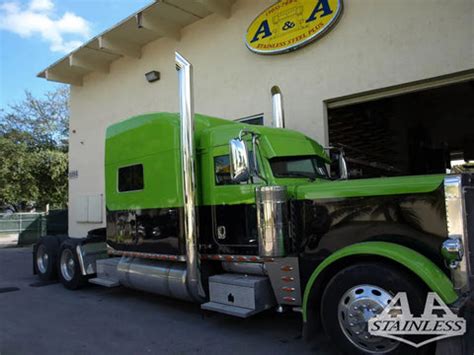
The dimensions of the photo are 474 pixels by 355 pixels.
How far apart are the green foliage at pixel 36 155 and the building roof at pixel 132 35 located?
13.9 metres

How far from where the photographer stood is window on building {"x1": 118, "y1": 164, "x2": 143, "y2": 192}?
6.66 metres

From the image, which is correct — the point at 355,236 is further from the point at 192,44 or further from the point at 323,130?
the point at 192,44

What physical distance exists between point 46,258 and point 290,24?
7.33 metres

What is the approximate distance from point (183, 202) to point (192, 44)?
6312mm

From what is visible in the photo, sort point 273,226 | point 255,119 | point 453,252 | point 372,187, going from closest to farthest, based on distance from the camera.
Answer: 1. point 453,252
2. point 372,187
3. point 273,226
4. point 255,119

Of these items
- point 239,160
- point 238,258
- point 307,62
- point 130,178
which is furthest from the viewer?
point 307,62

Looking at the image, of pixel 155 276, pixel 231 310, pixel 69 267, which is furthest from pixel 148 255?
pixel 69 267

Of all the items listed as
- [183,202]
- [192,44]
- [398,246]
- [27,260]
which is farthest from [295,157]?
[27,260]

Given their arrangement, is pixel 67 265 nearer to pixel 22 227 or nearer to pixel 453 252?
pixel 453 252

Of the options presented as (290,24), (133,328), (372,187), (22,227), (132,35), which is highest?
(132,35)

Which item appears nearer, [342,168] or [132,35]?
[342,168]

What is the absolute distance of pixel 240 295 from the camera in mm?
5023

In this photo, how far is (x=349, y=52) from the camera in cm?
782

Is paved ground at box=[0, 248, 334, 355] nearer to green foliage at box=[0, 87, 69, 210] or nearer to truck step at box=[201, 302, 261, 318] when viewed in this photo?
truck step at box=[201, 302, 261, 318]
